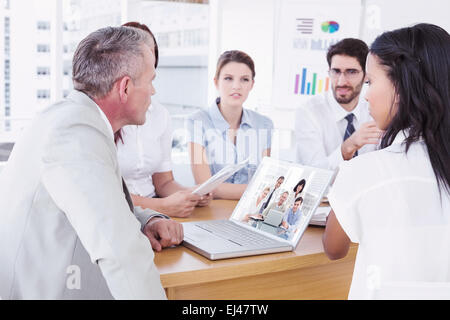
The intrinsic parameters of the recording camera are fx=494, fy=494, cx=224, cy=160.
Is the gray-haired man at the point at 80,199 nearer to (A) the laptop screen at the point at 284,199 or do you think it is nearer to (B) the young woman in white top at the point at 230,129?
(A) the laptop screen at the point at 284,199

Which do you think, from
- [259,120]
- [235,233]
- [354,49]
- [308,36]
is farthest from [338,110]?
[308,36]

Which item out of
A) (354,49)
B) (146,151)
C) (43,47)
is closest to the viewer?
(146,151)

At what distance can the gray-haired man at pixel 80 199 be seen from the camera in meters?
1.06

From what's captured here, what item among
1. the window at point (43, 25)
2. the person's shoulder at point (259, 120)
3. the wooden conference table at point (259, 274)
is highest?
the window at point (43, 25)

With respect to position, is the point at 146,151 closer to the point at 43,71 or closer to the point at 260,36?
the point at 43,71

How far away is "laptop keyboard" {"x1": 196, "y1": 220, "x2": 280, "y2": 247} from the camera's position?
1.60 metres

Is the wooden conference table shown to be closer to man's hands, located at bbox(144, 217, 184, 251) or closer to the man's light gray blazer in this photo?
man's hands, located at bbox(144, 217, 184, 251)

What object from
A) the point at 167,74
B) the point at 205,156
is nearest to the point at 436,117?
the point at 205,156

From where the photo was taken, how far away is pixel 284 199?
1.72 m

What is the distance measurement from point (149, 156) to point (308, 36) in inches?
128

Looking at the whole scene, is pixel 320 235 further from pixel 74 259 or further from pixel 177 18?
pixel 177 18

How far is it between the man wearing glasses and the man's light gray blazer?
182 cm

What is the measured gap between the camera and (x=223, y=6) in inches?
212

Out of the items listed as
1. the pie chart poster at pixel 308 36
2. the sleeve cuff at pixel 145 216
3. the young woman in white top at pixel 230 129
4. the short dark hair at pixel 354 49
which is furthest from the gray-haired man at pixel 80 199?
the pie chart poster at pixel 308 36
